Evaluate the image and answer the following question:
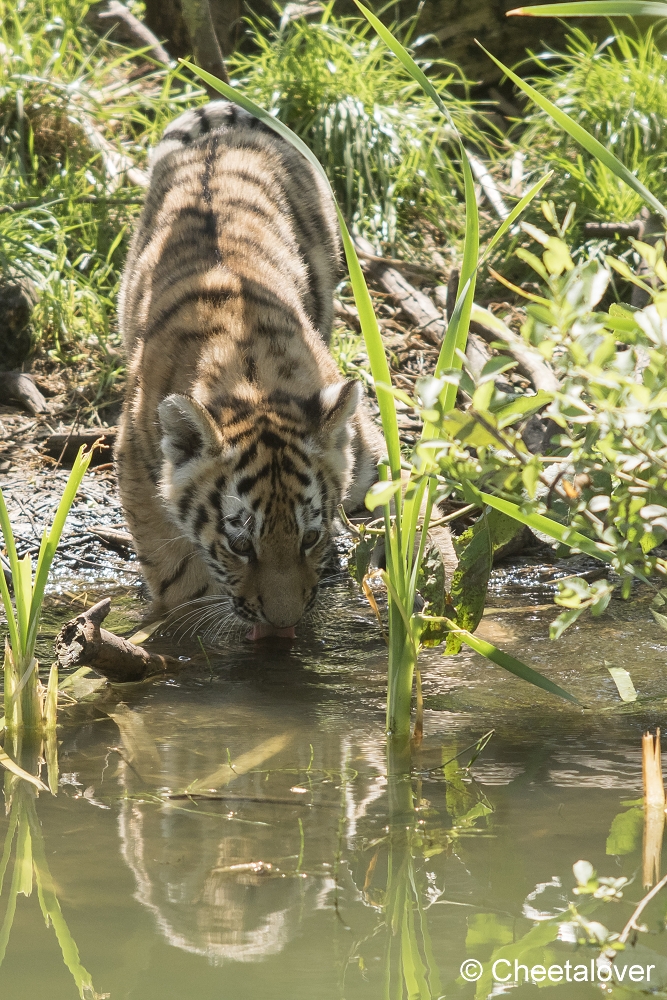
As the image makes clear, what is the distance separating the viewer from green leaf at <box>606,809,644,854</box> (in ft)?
6.24

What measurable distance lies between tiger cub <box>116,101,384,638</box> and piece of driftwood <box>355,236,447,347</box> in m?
0.69

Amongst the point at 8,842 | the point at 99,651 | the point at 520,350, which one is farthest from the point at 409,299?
the point at 8,842

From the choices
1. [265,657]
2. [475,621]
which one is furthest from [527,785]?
[265,657]

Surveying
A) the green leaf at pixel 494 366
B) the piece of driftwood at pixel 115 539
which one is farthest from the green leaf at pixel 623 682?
the piece of driftwood at pixel 115 539

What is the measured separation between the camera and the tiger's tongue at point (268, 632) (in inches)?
130

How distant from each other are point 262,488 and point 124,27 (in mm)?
6044

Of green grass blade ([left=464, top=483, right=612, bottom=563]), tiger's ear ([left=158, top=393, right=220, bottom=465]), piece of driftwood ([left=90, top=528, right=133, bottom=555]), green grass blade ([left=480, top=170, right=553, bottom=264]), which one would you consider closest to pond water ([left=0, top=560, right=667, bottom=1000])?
green grass blade ([left=464, top=483, right=612, bottom=563])

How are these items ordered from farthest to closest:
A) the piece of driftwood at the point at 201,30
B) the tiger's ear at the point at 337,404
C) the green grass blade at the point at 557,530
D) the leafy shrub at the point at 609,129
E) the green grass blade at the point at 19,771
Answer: the leafy shrub at the point at 609,129 → the piece of driftwood at the point at 201,30 → the tiger's ear at the point at 337,404 → the green grass blade at the point at 19,771 → the green grass blade at the point at 557,530

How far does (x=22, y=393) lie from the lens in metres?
5.20

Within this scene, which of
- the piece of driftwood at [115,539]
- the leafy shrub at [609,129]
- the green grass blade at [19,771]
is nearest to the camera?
the green grass blade at [19,771]

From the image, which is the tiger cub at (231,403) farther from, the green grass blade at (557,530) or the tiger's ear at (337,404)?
the green grass blade at (557,530)

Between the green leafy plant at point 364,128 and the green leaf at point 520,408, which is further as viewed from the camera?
the green leafy plant at point 364,128

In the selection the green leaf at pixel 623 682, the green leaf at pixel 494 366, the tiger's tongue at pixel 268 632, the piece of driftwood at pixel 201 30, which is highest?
the piece of driftwood at pixel 201 30

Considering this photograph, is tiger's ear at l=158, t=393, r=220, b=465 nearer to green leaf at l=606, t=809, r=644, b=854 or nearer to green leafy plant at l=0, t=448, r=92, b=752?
green leafy plant at l=0, t=448, r=92, b=752
